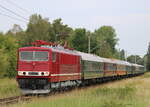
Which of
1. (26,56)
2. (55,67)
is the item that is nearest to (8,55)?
(26,56)

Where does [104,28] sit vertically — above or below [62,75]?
above

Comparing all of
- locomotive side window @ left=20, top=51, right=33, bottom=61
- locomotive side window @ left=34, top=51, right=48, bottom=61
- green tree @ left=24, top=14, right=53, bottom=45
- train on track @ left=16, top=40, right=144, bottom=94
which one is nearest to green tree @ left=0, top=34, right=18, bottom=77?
train on track @ left=16, top=40, right=144, bottom=94

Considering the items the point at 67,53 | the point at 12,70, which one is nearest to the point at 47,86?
the point at 67,53

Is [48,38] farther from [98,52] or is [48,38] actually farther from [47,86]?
[47,86]

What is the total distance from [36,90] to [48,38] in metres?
58.0

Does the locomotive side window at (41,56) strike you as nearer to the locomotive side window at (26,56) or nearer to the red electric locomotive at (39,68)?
the red electric locomotive at (39,68)

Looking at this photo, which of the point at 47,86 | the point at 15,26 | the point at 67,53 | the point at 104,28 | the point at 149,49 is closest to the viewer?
the point at 47,86

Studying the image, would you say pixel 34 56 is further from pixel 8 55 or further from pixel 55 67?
pixel 8 55

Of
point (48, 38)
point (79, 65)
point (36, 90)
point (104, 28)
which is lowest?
point (36, 90)

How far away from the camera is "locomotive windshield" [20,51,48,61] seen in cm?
1995

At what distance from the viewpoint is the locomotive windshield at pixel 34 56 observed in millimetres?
19953

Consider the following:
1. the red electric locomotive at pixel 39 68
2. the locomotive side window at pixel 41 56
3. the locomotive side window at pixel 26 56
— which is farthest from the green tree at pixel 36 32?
the locomotive side window at pixel 41 56

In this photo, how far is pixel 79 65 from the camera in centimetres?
2709

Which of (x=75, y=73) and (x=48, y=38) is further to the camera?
(x=48, y=38)
